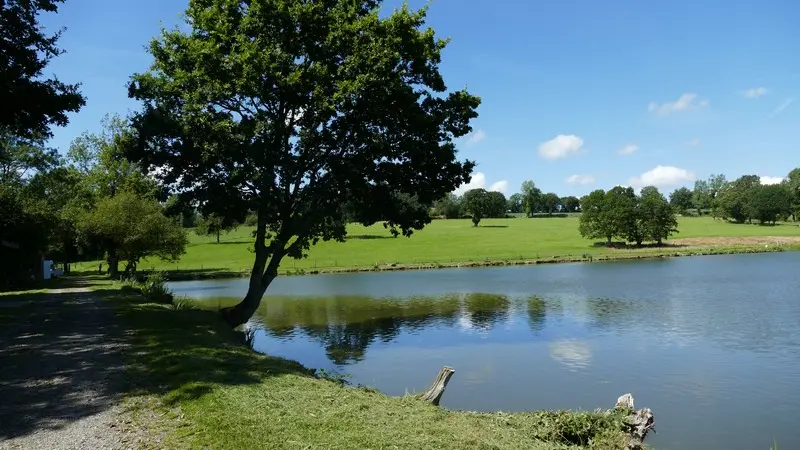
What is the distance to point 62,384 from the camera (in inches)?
390

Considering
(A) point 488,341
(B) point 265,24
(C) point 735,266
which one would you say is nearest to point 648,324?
(A) point 488,341

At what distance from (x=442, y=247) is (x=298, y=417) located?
8127 centimetres

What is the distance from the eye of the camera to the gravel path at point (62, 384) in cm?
733

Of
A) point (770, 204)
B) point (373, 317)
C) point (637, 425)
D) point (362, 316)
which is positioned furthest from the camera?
point (770, 204)

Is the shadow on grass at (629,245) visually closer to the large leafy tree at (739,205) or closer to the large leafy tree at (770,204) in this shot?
the large leafy tree at (770,204)

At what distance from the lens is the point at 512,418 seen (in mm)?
10125

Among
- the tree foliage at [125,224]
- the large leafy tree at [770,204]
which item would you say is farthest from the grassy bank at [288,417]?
the large leafy tree at [770,204]

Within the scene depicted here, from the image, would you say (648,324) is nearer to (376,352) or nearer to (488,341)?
(488,341)

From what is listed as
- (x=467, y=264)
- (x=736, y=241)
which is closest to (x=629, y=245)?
(x=736, y=241)

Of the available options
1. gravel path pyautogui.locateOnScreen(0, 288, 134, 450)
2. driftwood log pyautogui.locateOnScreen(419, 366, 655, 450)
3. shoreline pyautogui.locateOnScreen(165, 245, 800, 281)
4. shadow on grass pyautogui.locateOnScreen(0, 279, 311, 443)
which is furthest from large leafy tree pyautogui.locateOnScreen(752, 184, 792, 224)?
gravel path pyautogui.locateOnScreen(0, 288, 134, 450)

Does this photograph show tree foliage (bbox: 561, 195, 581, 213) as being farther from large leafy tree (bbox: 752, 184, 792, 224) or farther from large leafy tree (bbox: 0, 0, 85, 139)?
large leafy tree (bbox: 0, 0, 85, 139)

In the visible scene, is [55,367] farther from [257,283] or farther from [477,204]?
[477,204]

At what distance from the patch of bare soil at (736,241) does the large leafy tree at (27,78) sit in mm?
82813

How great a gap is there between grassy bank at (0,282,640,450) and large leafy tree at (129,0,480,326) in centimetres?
1038
